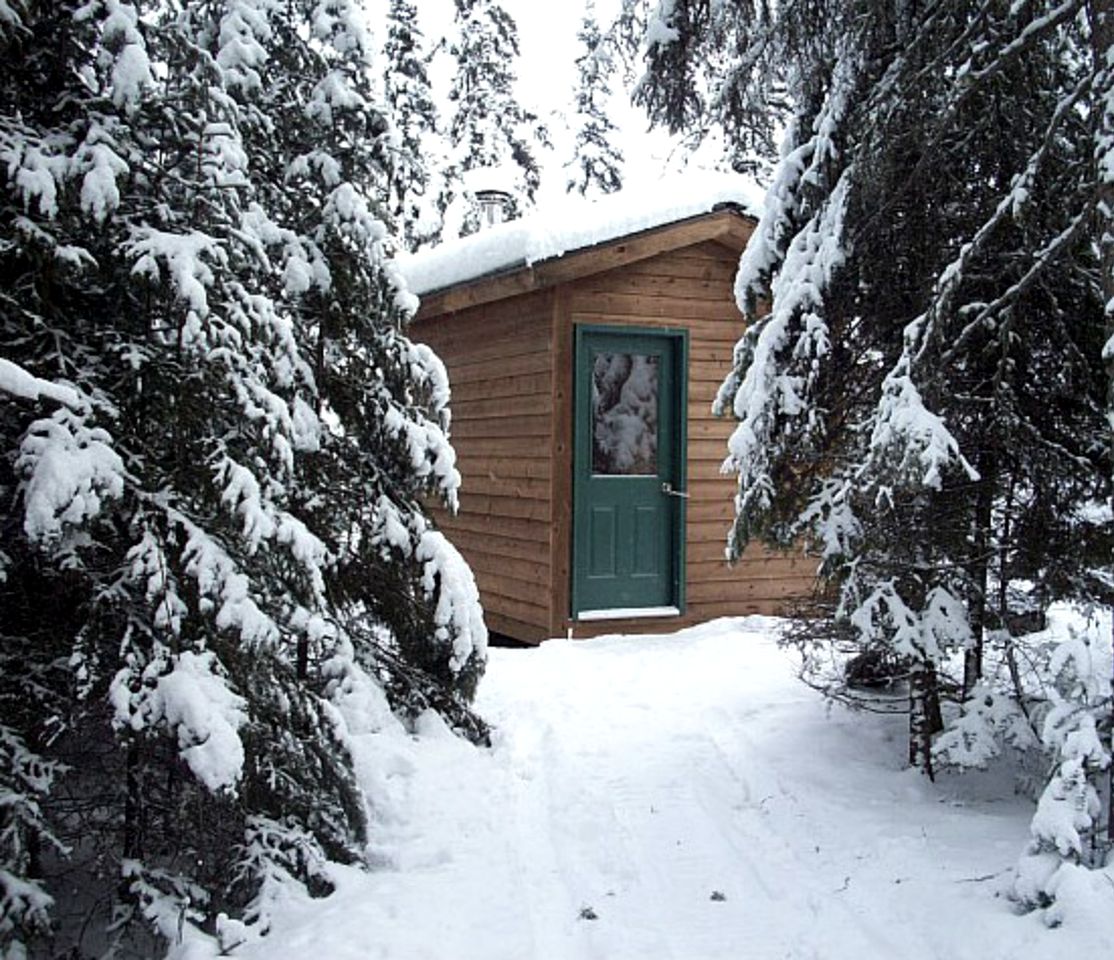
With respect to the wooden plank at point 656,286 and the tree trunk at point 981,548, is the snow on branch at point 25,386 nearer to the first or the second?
the tree trunk at point 981,548

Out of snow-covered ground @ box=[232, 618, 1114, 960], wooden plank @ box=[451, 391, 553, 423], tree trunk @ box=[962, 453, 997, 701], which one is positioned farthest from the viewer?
wooden plank @ box=[451, 391, 553, 423]

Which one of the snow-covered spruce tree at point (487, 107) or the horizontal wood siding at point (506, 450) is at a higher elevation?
the snow-covered spruce tree at point (487, 107)

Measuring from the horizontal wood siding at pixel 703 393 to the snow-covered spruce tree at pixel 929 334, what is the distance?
12.0ft

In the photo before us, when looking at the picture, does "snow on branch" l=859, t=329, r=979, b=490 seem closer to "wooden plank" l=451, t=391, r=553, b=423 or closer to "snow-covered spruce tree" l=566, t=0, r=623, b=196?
"wooden plank" l=451, t=391, r=553, b=423

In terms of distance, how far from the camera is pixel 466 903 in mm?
3676

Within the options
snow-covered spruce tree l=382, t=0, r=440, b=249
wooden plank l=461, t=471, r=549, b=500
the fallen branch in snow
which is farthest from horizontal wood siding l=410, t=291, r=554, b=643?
snow-covered spruce tree l=382, t=0, r=440, b=249

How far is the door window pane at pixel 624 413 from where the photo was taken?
8.57 metres

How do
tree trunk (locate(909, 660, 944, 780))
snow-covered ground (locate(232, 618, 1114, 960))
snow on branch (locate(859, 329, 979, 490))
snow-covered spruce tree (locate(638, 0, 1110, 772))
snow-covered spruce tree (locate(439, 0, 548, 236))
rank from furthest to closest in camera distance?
snow-covered spruce tree (locate(439, 0, 548, 236)) < tree trunk (locate(909, 660, 944, 780)) < snow-covered spruce tree (locate(638, 0, 1110, 772)) < snow on branch (locate(859, 329, 979, 490)) < snow-covered ground (locate(232, 618, 1114, 960))

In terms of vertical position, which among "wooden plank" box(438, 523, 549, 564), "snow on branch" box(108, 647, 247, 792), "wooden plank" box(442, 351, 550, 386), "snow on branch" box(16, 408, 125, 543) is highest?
"wooden plank" box(442, 351, 550, 386)

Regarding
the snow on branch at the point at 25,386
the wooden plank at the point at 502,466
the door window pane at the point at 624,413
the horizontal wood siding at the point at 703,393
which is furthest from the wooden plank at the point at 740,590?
the snow on branch at the point at 25,386

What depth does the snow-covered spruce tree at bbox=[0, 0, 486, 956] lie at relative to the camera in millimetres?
2973

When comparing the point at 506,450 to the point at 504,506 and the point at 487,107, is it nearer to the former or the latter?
the point at 504,506

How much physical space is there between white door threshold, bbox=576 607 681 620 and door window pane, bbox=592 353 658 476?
115 centimetres

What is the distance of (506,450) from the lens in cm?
910
